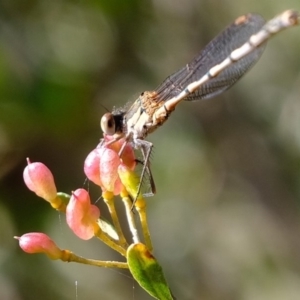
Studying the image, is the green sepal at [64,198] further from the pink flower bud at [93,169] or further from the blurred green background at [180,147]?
the blurred green background at [180,147]

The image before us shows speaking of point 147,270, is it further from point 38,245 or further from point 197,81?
point 197,81

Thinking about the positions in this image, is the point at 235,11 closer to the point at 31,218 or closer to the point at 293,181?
the point at 293,181

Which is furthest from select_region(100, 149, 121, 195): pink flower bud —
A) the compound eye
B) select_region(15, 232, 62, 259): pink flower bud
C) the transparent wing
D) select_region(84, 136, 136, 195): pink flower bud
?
the transparent wing

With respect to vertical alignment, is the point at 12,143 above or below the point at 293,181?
below

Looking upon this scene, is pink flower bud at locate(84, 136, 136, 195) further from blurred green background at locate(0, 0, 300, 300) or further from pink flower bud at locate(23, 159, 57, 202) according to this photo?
blurred green background at locate(0, 0, 300, 300)

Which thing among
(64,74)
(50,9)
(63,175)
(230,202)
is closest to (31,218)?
(63,175)

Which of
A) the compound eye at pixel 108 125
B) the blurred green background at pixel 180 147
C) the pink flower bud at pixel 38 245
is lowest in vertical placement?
the pink flower bud at pixel 38 245

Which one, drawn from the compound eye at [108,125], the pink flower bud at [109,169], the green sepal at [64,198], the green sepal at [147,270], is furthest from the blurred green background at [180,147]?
the green sepal at [147,270]
